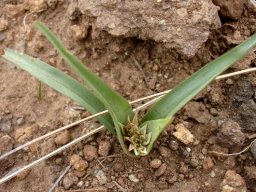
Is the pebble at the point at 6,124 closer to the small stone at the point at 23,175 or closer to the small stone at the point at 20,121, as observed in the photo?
the small stone at the point at 20,121

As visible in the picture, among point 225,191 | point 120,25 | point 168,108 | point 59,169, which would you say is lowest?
point 225,191

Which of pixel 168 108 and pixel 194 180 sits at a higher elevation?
pixel 168 108

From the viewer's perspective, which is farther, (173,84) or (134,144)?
(173,84)

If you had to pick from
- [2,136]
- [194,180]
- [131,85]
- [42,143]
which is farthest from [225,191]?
[2,136]

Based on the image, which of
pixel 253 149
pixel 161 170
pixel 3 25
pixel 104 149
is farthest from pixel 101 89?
pixel 3 25

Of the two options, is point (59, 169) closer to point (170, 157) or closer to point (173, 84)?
point (170, 157)

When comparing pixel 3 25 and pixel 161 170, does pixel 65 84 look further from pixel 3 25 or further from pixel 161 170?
pixel 3 25
